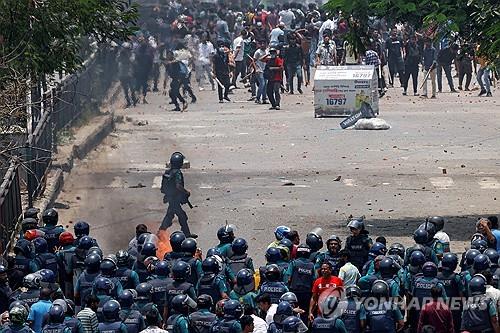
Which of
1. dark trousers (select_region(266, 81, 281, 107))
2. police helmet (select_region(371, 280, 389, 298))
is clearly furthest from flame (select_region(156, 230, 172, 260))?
dark trousers (select_region(266, 81, 281, 107))

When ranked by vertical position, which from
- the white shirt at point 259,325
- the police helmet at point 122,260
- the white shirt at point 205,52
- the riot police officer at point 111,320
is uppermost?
the white shirt at point 205,52

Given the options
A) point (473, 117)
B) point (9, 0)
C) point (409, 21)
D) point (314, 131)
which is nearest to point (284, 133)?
point (314, 131)

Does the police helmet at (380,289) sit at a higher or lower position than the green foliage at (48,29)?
lower

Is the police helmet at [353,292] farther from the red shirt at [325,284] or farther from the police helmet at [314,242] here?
the police helmet at [314,242]

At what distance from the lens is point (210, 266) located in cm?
1360

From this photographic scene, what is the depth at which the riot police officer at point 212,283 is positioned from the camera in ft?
44.5

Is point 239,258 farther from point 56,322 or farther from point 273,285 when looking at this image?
point 56,322

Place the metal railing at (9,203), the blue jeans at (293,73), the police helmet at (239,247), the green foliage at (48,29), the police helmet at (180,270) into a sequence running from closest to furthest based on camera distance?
the police helmet at (180,270)
the police helmet at (239,247)
the metal railing at (9,203)
the green foliage at (48,29)
the blue jeans at (293,73)

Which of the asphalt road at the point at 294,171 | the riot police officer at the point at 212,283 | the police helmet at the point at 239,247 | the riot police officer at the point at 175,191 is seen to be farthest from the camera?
the asphalt road at the point at 294,171

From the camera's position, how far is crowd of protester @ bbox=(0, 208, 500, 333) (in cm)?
1228

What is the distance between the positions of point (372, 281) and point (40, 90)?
11001 millimetres

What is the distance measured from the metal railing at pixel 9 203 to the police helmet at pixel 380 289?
6354mm

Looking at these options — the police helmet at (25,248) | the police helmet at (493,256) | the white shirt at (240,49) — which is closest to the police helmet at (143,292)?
the police helmet at (25,248)

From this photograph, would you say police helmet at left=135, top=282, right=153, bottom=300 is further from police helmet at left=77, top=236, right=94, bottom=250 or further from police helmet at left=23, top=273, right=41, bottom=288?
police helmet at left=77, top=236, right=94, bottom=250
